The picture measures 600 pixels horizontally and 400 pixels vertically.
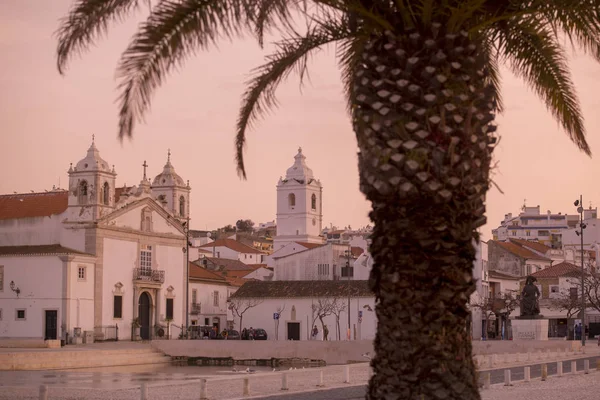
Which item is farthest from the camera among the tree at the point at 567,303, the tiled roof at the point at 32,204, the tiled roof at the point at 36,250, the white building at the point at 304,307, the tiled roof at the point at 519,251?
the tiled roof at the point at 519,251

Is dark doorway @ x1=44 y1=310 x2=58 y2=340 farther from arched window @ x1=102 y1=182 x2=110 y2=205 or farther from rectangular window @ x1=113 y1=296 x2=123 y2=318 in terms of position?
arched window @ x1=102 y1=182 x2=110 y2=205

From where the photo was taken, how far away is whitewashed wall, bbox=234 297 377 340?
220ft

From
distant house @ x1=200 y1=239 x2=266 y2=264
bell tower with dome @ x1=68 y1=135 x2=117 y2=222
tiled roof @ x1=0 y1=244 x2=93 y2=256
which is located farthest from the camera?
distant house @ x1=200 y1=239 x2=266 y2=264

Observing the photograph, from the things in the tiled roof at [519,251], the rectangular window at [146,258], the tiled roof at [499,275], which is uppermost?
the tiled roof at [519,251]

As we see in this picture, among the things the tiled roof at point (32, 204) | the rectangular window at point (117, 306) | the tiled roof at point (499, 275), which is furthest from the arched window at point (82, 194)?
the tiled roof at point (499, 275)

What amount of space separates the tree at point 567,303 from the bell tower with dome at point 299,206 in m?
35.7

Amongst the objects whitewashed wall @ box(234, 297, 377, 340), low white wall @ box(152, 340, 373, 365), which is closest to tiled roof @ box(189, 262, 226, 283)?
whitewashed wall @ box(234, 297, 377, 340)

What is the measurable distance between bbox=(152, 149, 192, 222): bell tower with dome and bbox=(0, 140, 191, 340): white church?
7.96 ft

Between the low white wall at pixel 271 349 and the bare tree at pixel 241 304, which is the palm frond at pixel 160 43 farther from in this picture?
the bare tree at pixel 241 304

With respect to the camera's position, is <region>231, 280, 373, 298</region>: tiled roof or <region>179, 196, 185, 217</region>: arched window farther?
<region>179, 196, 185, 217</region>: arched window

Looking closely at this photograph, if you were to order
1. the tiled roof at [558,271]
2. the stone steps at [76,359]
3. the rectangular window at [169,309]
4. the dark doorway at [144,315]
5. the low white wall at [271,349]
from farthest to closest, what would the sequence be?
1. the tiled roof at [558,271]
2. the rectangular window at [169,309]
3. the dark doorway at [144,315]
4. the low white wall at [271,349]
5. the stone steps at [76,359]

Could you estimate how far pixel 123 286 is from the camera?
61.1 m

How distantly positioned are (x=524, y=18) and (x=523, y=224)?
485 ft

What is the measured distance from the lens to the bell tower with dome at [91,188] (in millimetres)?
59875
